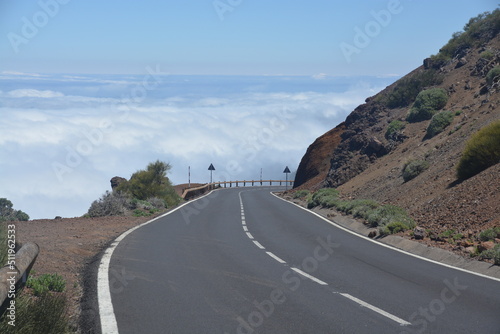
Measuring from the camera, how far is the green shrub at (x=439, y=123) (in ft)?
110

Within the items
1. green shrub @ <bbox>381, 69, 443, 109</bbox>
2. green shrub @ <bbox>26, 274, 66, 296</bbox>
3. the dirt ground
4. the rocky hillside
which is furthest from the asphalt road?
green shrub @ <bbox>381, 69, 443, 109</bbox>

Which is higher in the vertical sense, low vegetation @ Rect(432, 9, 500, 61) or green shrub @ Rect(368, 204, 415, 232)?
low vegetation @ Rect(432, 9, 500, 61)

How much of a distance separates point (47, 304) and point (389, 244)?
1165 cm

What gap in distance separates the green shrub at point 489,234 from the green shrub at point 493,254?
4.82 feet

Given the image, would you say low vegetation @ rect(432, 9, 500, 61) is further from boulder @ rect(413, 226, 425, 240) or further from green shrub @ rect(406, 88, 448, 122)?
boulder @ rect(413, 226, 425, 240)

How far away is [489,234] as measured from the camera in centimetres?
1352

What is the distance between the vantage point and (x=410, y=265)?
12039mm

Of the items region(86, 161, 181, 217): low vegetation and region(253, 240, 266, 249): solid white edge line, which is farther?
region(86, 161, 181, 217): low vegetation

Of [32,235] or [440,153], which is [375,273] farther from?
[440,153]

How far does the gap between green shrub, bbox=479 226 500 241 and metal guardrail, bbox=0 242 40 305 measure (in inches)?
414

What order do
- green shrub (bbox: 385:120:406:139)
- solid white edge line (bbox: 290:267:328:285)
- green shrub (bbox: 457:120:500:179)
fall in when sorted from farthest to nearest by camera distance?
green shrub (bbox: 385:120:406:139), green shrub (bbox: 457:120:500:179), solid white edge line (bbox: 290:267:328:285)
